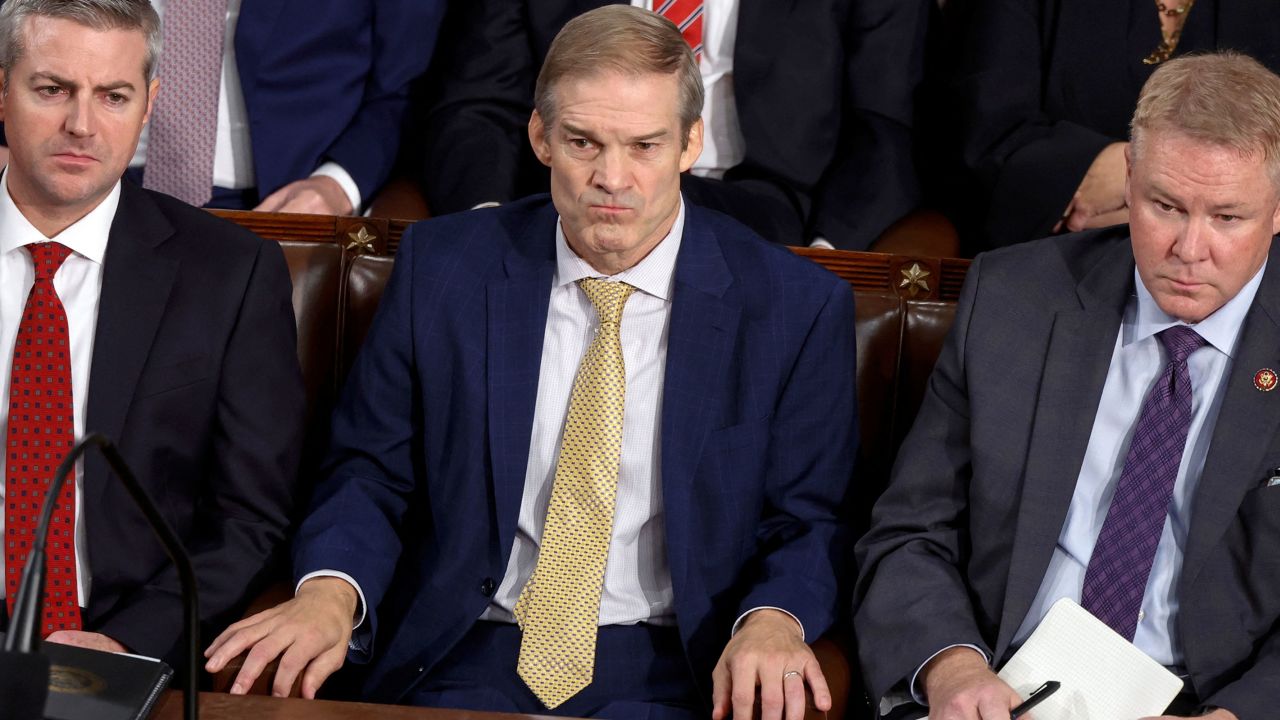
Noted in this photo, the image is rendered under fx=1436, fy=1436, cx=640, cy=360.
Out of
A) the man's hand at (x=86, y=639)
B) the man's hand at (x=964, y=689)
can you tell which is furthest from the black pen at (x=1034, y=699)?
the man's hand at (x=86, y=639)

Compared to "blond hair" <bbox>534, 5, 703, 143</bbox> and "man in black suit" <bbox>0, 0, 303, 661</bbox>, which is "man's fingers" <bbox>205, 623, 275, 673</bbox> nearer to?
"man in black suit" <bbox>0, 0, 303, 661</bbox>

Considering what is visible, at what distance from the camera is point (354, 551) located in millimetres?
1828

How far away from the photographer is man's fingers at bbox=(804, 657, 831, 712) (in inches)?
63.1

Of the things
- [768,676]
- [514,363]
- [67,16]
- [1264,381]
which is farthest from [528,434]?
[1264,381]

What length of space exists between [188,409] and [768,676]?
2.77 feet

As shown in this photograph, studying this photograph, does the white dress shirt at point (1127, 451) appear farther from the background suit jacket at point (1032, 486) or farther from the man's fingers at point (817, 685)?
the man's fingers at point (817, 685)

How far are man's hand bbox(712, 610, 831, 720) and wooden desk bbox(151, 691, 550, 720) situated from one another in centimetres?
34

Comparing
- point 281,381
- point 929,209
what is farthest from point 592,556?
point 929,209

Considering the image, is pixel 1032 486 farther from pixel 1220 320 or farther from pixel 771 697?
pixel 771 697

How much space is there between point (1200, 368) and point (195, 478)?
4.33 ft

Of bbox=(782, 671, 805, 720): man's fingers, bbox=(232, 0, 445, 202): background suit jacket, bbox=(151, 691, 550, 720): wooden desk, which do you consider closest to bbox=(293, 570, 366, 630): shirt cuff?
bbox=(151, 691, 550, 720): wooden desk

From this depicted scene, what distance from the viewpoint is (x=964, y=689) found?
1.66 meters

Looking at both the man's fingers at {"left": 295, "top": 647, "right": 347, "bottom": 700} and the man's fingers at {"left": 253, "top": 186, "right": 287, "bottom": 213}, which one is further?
the man's fingers at {"left": 253, "top": 186, "right": 287, "bottom": 213}

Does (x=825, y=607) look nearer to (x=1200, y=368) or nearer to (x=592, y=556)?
(x=592, y=556)
